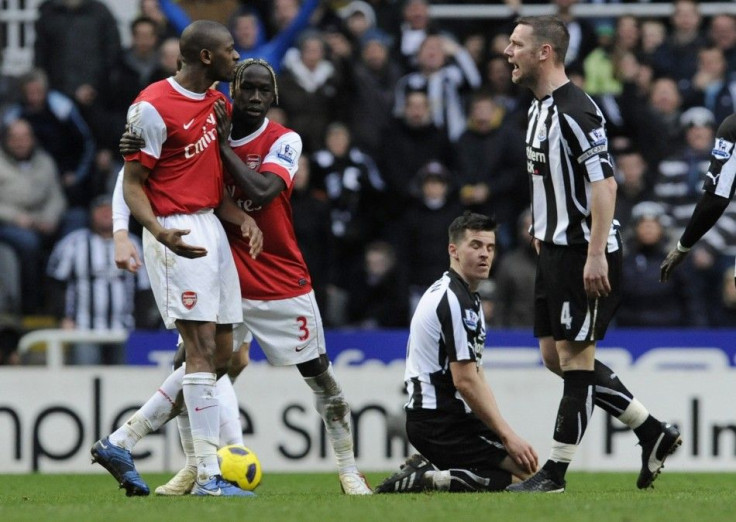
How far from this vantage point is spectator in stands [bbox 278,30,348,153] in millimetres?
13773

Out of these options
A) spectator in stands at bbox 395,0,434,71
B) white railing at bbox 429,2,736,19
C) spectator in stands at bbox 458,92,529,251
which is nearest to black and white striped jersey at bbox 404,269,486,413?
spectator in stands at bbox 458,92,529,251

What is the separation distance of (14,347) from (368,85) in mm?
4085

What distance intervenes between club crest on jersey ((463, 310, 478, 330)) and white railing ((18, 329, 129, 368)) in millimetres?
4610

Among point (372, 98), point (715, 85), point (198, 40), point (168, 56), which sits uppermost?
point (168, 56)

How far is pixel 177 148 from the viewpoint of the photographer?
7270 millimetres

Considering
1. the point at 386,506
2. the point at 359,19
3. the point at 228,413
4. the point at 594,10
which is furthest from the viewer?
the point at 594,10

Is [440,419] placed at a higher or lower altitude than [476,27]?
lower

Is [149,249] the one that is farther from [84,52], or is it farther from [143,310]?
[84,52]

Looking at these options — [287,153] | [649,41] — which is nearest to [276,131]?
[287,153]

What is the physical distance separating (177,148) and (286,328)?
1.15m

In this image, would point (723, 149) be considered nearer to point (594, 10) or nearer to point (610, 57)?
point (610, 57)

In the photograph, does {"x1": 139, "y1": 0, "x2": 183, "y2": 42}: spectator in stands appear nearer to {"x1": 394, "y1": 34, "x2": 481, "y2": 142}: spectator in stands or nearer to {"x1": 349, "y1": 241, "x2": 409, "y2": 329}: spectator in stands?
{"x1": 394, "y1": 34, "x2": 481, "y2": 142}: spectator in stands

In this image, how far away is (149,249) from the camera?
7.34m

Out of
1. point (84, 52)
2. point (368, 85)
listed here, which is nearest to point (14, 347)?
point (84, 52)
